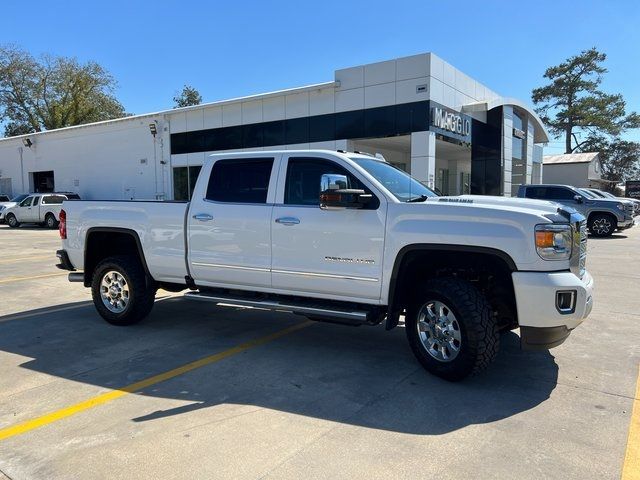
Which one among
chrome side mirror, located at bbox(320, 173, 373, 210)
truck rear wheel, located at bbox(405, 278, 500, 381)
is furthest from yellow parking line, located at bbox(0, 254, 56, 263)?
truck rear wheel, located at bbox(405, 278, 500, 381)

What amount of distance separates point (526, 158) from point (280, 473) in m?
32.9

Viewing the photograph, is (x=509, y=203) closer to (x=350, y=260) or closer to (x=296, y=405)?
(x=350, y=260)

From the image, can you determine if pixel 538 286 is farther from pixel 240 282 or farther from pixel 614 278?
pixel 614 278

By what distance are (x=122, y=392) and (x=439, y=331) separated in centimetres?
277

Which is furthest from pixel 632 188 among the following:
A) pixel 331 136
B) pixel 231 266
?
pixel 231 266

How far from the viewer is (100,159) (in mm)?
33156

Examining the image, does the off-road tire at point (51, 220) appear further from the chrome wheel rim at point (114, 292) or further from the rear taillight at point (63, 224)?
the chrome wheel rim at point (114, 292)

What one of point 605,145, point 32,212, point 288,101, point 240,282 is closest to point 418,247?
point 240,282

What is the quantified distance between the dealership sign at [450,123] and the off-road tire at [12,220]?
2154 cm

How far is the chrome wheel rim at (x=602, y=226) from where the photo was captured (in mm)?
19141

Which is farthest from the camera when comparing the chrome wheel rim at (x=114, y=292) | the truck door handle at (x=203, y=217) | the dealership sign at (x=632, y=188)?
the dealership sign at (x=632, y=188)

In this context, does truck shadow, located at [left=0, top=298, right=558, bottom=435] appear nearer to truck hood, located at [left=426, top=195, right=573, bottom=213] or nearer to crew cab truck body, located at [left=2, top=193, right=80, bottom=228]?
truck hood, located at [left=426, top=195, right=573, bottom=213]

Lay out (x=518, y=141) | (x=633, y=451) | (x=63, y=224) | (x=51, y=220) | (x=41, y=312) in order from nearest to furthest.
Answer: (x=633, y=451) < (x=63, y=224) < (x=41, y=312) < (x=51, y=220) < (x=518, y=141)

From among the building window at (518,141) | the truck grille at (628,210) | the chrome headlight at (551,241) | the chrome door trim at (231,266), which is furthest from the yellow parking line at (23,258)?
the building window at (518,141)
